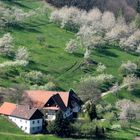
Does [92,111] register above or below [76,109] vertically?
above

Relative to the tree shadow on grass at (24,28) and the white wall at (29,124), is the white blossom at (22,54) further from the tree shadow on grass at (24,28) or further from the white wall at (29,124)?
the white wall at (29,124)

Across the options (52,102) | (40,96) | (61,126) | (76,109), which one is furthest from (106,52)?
(61,126)

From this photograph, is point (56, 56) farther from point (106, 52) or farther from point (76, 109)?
point (76, 109)

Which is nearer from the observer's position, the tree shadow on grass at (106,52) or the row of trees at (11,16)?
the tree shadow on grass at (106,52)

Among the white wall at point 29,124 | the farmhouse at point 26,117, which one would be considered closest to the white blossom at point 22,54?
the farmhouse at point 26,117

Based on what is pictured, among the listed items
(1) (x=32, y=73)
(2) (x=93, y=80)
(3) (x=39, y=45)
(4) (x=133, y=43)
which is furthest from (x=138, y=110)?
(4) (x=133, y=43)

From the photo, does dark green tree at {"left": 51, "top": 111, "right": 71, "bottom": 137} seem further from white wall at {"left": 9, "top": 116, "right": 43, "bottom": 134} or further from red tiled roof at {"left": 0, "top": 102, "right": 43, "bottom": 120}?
red tiled roof at {"left": 0, "top": 102, "right": 43, "bottom": 120}
